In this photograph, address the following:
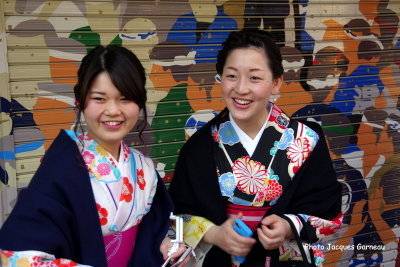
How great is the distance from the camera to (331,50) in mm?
5066

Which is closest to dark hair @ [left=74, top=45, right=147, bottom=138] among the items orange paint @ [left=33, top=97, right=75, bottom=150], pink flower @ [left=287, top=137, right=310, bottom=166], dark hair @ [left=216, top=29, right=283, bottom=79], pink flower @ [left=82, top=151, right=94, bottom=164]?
pink flower @ [left=82, top=151, right=94, bottom=164]

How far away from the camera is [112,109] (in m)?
2.34

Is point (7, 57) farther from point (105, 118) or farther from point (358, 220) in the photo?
point (358, 220)

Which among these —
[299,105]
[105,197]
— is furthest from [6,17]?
[299,105]

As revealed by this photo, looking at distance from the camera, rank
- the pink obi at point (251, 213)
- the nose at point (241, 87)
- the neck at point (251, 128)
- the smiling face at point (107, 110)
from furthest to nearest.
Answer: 1. the neck at point (251, 128)
2. the pink obi at point (251, 213)
3. the nose at point (241, 87)
4. the smiling face at point (107, 110)

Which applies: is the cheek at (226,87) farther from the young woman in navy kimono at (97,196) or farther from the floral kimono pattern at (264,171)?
the young woman in navy kimono at (97,196)

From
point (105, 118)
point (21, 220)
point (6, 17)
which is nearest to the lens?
point (21, 220)

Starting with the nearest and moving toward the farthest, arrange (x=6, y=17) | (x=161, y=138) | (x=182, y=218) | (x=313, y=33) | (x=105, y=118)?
(x=105, y=118) < (x=182, y=218) < (x=6, y=17) < (x=161, y=138) < (x=313, y=33)

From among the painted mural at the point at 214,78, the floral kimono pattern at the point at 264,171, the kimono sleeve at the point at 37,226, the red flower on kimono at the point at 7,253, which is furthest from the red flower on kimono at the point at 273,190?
the painted mural at the point at 214,78

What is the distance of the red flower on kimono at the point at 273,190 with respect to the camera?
284 centimetres

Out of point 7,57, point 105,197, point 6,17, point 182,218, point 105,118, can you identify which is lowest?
point 182,218

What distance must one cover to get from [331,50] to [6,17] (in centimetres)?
301

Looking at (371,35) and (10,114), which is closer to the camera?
(10,114)

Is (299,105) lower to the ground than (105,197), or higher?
higher
